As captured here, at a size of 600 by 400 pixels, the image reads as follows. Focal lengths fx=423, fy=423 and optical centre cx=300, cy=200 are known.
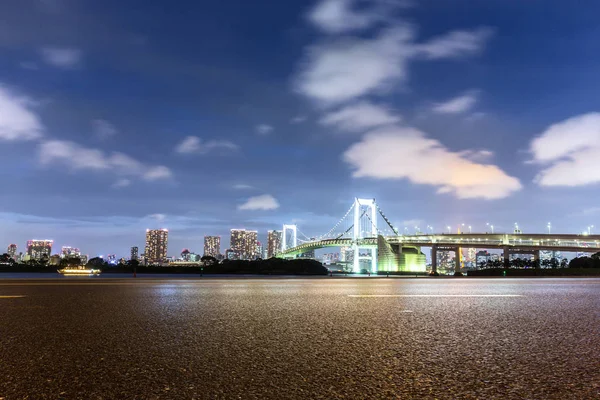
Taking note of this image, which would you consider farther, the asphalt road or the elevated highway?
the elevated highway

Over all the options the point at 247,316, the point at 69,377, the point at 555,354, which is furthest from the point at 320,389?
the point at 247,316

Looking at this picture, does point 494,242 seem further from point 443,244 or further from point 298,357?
point 298,357

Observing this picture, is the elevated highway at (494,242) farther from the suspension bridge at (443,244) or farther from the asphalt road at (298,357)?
the asphalt road at (298,357)

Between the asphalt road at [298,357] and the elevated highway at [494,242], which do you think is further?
the elevated highway at [494,242]

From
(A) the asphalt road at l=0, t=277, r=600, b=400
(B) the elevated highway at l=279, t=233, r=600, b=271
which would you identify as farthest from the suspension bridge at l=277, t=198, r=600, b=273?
(A) the asphalt road at l=0, t=277, r=600, b=400

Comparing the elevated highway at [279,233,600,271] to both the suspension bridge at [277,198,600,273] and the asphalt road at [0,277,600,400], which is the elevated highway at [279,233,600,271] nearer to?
the suspension bridge at [277,198,600,273]

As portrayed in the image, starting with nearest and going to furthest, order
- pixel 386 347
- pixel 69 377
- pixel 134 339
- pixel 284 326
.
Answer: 1. pixel 69 377
2. pixel 386 347
3. pixel 134 339
4. pixel 284 326

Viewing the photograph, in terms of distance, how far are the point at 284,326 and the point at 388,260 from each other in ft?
278

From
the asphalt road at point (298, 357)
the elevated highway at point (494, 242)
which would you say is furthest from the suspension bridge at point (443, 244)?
the asphalt road at point (298, 357)

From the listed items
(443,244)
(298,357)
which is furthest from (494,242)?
(298,357)

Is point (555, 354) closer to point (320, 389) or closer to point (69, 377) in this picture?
point (320, 389)

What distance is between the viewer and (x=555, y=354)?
2.36 m

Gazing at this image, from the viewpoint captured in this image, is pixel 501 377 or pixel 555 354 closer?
pixel 501 377

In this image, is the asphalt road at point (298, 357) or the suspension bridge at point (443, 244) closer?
the asphalt road at point (298, 357)
